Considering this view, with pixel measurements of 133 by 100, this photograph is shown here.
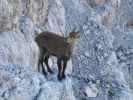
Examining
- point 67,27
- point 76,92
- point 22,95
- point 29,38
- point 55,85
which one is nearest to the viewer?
point 22,95

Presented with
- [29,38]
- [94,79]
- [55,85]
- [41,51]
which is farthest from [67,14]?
[55,85]

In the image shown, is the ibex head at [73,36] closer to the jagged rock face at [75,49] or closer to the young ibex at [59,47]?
the young ibex at [59,47]

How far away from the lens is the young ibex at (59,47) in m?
11.4

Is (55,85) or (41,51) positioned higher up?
(41,51)

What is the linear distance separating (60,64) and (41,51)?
0.82 m

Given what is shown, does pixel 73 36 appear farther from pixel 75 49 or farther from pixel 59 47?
pixel 75 49

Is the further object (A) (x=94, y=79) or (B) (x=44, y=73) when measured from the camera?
(A) (x=94, y=79)

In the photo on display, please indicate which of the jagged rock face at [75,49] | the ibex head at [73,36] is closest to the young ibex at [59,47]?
the ibex head at [73,36]

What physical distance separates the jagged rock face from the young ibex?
38 cm

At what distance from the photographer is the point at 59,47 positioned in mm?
11539

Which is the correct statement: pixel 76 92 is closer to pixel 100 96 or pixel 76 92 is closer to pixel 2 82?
pixel 100 96

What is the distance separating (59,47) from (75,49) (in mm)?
10944

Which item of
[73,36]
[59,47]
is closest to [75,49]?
[59,47]

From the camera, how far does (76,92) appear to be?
19.1 meters
